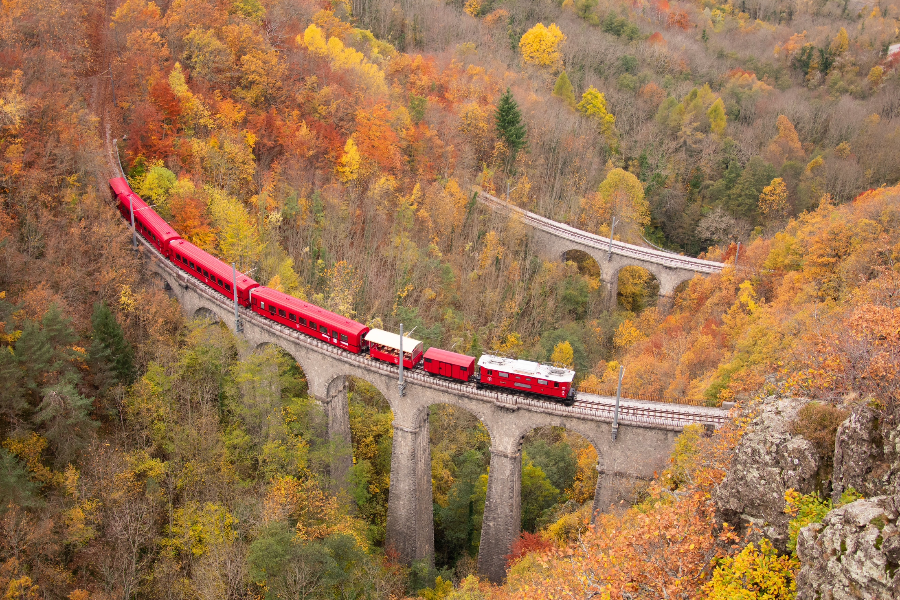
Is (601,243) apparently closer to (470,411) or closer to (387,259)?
(387,259)

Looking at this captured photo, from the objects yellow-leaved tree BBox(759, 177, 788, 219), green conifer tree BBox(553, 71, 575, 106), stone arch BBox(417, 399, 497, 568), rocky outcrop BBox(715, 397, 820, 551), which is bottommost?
stone arch BBox(417, 399, 497, 568)

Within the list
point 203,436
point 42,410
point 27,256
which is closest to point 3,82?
point 27,256

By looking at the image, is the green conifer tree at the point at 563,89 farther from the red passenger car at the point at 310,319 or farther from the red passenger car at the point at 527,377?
the red passenger car at the point at 527,377

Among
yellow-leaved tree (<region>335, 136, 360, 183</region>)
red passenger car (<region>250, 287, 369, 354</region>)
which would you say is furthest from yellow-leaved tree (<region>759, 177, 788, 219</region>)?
red passenger car (<region>250, 287, 369, 354</region>)

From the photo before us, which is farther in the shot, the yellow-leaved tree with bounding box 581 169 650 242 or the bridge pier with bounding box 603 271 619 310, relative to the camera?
the yellow-leaved tree with bounding box 581 169 650 242

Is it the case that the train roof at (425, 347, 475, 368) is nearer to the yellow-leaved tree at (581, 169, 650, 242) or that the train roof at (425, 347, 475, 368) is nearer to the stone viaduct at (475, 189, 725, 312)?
the stone viaduct at (475, 189, 725, 312)

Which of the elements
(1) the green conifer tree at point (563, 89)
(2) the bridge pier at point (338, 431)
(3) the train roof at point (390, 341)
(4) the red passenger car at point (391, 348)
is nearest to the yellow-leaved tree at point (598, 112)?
(1) the green conifer tree at point (563, 89)

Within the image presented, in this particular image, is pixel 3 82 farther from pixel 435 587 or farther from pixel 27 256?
pixel 435 587
